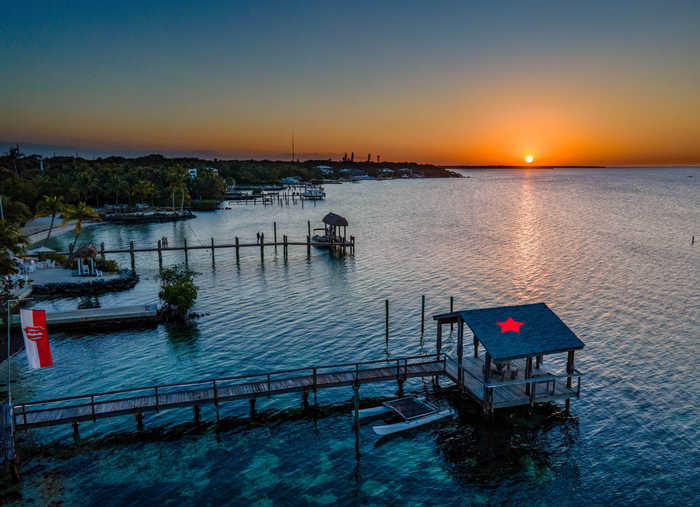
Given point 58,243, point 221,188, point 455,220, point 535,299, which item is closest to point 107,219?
point 58,243

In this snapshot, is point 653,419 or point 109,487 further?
point 653,419

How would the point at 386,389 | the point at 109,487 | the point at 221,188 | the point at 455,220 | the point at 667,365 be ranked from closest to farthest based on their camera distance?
the point at 109,487, the point at 386,389, the point at 667,365, the point at 455,220, the point at 221,188

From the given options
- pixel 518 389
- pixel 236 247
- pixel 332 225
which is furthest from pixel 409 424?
pixel 332 225

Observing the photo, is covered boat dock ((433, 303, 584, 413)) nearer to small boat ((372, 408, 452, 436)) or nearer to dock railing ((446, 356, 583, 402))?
dock railing ((446, 356, 583, 402))

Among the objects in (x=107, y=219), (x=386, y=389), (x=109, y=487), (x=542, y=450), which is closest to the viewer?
(x=109, y=487)

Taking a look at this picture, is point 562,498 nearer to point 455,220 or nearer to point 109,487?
point 109,487

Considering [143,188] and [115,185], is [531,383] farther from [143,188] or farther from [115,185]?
[115,185]

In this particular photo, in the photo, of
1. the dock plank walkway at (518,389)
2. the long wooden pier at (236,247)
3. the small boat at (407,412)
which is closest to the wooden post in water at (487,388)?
the dock plank walkway at (518,389)
